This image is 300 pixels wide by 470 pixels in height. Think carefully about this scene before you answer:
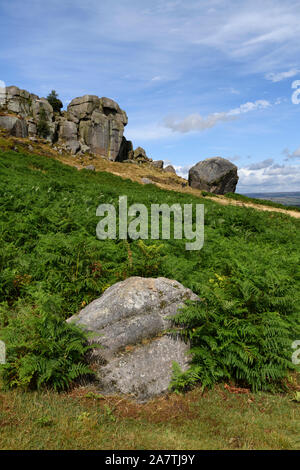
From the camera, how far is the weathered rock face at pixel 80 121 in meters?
50.9

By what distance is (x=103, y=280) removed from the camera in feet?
24.0

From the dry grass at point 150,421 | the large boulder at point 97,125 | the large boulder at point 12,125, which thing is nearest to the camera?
the dry grass at point 150,421

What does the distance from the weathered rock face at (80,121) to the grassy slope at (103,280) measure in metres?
40.7

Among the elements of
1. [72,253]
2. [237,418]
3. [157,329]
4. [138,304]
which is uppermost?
[72,253]

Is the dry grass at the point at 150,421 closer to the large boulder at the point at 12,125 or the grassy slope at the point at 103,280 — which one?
the grassy slope at the point at 103,280

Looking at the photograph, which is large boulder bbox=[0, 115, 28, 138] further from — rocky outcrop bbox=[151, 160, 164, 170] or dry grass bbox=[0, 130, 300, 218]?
rocky outcrop bbox=[151, 160, 164, 170]

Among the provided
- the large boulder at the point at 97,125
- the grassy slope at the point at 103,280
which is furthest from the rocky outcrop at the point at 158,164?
the grassy slope at the point at 103,280

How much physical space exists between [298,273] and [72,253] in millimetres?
6607

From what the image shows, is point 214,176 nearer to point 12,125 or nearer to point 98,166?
point 98,166

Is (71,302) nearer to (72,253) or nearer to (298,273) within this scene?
(72,253)

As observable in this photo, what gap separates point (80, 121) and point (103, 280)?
58400mm

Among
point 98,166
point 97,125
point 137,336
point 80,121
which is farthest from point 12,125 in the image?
point 137,336
